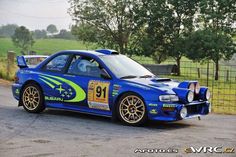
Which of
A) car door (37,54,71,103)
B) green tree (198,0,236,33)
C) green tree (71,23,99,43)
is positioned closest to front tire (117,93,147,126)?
car door (37,54,71,103)

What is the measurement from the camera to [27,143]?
22.5ft

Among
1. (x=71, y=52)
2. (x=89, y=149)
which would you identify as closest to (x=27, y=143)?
(x=89, y=149)

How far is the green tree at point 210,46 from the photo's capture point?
142 feet

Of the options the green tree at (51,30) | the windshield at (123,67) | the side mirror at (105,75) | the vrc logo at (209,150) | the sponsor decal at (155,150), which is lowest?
the vrc logo at (209,150)

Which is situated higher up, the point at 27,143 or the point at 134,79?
the point at 134,79

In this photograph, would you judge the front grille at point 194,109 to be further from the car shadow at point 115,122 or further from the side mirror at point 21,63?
the side mirror at point 21,63

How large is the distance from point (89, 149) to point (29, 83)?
3963mm

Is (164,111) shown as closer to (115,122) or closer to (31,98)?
(115,122)

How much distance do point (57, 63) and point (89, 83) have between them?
110 centimetres

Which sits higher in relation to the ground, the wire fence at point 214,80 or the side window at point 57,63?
the side window at point 57,63

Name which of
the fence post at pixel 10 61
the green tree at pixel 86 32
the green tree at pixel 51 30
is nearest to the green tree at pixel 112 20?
the green tree at pixel 86 32

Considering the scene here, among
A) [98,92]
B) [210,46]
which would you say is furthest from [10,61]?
[210,46]

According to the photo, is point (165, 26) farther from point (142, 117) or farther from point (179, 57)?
point (142, 117)

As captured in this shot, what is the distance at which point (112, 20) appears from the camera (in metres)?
50.6
